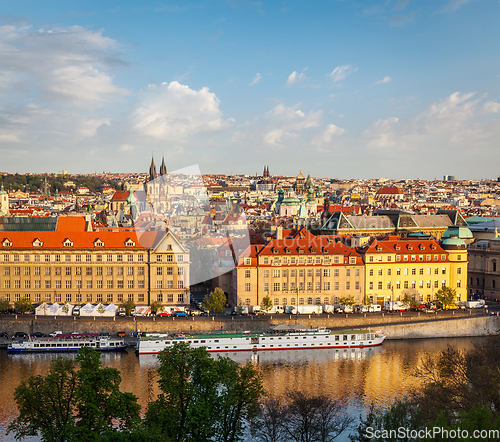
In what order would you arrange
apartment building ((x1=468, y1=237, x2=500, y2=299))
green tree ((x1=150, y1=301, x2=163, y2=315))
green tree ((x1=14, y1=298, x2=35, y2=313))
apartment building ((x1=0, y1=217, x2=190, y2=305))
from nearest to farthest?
green tree ((x1=14, y1=298, x2=35, y2=313)), green tree ((x1=150, y1=301, x2=163, y2=315)), apartment building ((x1=0, y1=217, x2=190, y2=305)), apartment building ((x1=468, y1=237, x2=500, y2=299))

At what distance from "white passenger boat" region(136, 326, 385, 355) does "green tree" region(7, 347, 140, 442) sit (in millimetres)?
21855

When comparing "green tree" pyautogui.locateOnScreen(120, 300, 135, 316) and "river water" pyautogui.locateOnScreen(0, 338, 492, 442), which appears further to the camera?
"green tree" pyautogui.locateOnScreen(120, 300, 135, 316)

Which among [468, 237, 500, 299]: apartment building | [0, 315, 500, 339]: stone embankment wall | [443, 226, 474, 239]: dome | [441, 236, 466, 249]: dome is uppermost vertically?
[443, 226, 474, 239]: dome

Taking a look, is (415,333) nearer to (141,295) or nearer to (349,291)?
(349,291)

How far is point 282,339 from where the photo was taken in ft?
177

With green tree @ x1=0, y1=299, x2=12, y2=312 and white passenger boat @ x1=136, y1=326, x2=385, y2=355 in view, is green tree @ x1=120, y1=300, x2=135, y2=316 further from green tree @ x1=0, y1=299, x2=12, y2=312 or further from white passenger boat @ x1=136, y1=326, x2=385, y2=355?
green tree @ x1=0, y1=299, x2=12, y2=312

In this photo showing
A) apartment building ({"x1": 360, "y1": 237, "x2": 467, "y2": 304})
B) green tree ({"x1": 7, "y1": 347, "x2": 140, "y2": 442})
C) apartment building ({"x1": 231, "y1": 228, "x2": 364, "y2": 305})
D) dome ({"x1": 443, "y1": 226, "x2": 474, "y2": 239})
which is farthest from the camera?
dome ({"x1": 443, "y1": 226, "x2": 474, "y2": 239})

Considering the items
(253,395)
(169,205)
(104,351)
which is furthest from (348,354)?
(169,205)

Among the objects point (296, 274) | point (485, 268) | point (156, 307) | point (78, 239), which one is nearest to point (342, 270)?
point (296, 274)

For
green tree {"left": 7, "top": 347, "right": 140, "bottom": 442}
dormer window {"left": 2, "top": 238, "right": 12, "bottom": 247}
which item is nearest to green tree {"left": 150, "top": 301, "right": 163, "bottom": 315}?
dormer window {"left": 2, "top": 238, "right": 12, "bottom": 247}

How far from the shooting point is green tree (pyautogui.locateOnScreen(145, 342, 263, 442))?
2791cm

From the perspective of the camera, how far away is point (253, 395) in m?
30.1

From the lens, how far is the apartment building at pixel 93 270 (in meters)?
60.1

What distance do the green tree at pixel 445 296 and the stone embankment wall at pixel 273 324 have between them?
3.05m
